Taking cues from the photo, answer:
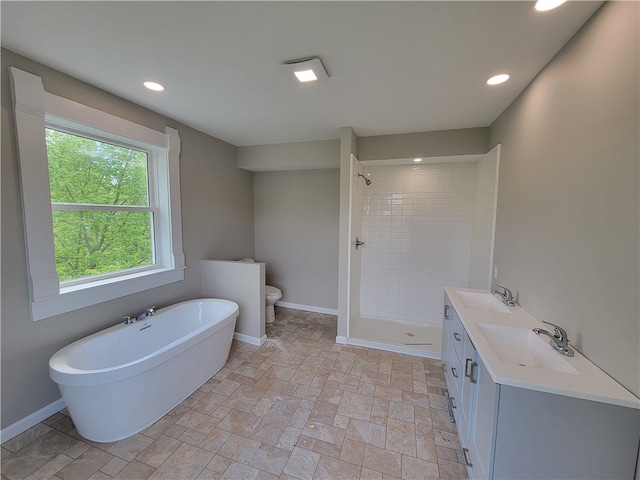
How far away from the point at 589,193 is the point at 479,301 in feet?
4.06

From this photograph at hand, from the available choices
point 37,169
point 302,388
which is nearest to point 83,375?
point 37,169

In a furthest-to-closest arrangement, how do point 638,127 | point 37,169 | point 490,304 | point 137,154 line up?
point 137,154
point 490,304
point 37,169
point 638,127

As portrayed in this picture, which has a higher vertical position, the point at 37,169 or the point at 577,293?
the point at 37,169

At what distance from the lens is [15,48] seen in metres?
1.61

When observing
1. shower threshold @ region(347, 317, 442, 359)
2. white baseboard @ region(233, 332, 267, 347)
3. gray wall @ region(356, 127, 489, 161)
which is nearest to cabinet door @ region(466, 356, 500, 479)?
shower threshold @ region(347, 317, 442, 359)

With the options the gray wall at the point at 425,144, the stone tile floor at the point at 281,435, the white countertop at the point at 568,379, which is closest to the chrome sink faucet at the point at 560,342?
the white countertop at the point at 568,379

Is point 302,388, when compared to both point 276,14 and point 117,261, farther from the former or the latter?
point 276,14

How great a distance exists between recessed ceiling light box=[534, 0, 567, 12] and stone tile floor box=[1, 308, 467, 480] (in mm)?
2477

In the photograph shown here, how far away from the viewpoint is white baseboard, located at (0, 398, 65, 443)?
5.58 ft

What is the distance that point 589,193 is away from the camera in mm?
1252

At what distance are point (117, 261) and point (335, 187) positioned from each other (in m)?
2.79

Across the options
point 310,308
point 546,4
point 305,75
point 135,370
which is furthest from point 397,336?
point 546,4

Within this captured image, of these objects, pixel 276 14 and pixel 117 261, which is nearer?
pixel 276 14

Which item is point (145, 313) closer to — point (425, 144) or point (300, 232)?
point (300, 232)
